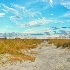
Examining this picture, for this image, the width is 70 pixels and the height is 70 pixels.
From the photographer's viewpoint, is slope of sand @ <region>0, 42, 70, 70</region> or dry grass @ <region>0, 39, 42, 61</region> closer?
slope of sand @ <region>0, 42, 70, 70</region>

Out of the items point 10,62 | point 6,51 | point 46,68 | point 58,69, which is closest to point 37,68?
point 46,68

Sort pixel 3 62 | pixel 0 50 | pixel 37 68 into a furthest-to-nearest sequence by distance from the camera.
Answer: pixel 0 50 < pixel 3 62 < pixel 37 68

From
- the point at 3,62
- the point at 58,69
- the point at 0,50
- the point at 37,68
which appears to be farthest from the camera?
the point at 0,50

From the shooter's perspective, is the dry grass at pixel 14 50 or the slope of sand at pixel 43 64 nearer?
the slope of sand at pixel 43 64

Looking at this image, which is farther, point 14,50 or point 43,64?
point 14,50

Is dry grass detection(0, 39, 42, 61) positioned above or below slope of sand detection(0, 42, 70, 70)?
above

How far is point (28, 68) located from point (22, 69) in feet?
4.33

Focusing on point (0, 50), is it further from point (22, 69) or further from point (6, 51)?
point (22, 69)

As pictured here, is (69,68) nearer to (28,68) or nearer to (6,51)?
(28,68)

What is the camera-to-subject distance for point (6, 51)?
183ft

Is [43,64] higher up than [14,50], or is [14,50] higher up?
[14,50]

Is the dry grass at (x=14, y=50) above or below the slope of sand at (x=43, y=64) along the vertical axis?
above

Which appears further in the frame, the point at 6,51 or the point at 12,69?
the point at 6,51

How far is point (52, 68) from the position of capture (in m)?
34.6
